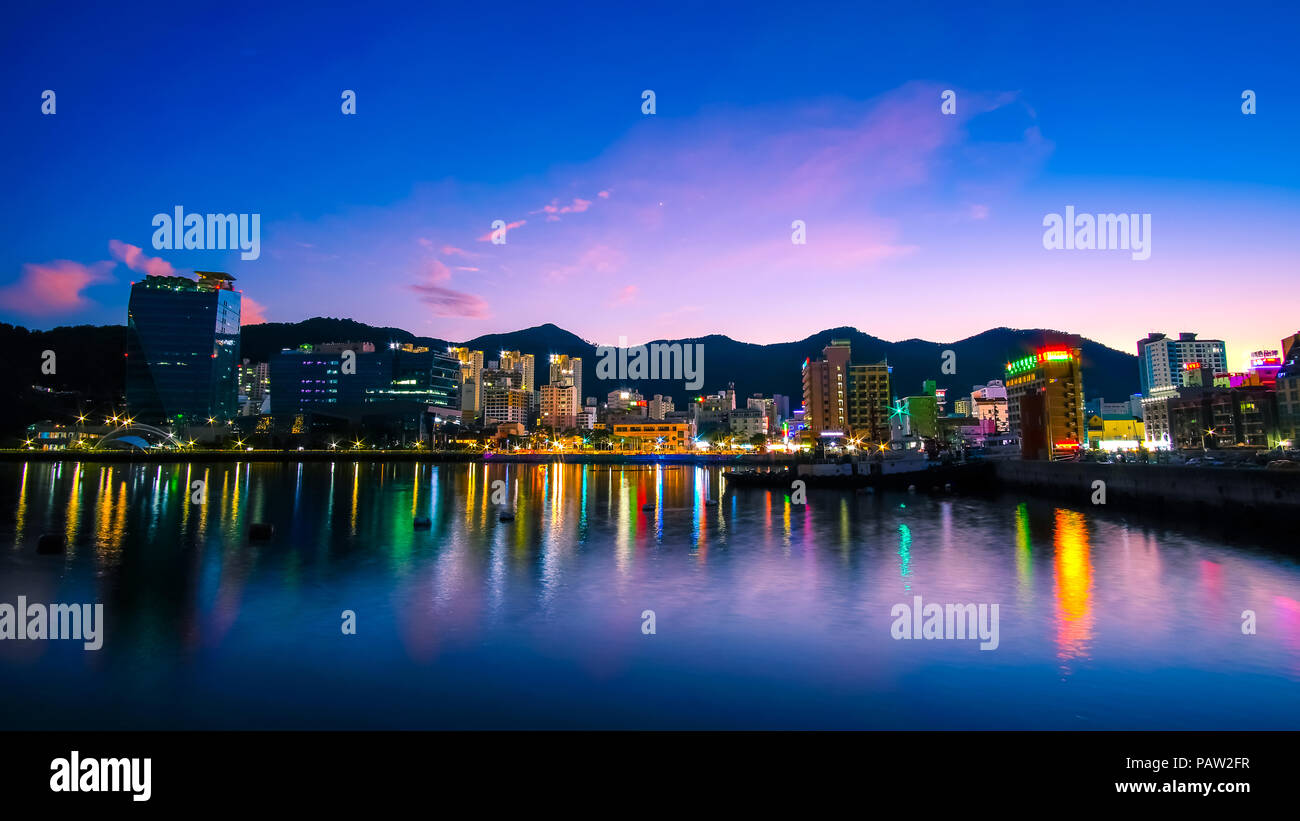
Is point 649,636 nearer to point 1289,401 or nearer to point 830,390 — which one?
point 1289,401

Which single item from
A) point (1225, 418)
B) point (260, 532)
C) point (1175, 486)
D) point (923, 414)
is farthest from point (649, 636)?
point (923, 414)

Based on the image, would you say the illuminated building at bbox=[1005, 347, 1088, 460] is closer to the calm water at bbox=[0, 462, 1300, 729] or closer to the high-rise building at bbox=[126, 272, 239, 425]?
the calm water at bbox=[0, 462, 1300, 729]

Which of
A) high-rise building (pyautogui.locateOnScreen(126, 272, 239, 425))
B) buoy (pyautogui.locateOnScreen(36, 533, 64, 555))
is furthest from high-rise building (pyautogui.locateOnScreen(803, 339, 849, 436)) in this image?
high-rise building (pyautogui.locateOnScreen(126, 272, 239, 425))

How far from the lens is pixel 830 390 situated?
180 m

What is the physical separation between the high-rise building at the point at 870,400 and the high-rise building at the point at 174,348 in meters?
178

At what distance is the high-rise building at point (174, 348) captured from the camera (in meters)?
179

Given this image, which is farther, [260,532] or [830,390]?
[830,390]

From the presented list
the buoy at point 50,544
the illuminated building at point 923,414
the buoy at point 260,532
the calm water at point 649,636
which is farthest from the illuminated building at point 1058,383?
the buoy at point 50,544

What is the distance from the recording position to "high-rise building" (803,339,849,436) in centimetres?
17775

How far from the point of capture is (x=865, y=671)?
13.9 metres

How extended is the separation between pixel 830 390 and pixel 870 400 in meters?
14.0

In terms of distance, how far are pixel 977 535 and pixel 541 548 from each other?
23947 mm
